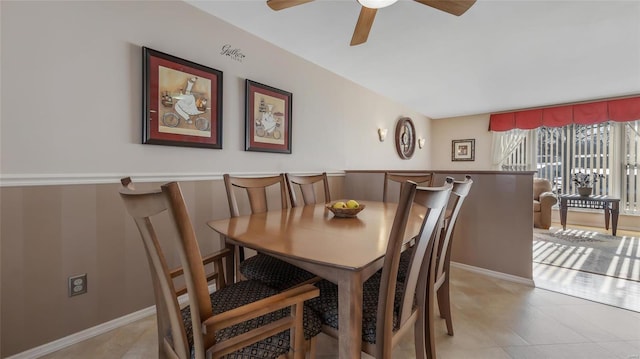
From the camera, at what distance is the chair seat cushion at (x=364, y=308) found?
3.15 feet

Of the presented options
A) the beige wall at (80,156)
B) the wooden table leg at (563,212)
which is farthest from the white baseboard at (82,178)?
the wooden table leg at (563,212)

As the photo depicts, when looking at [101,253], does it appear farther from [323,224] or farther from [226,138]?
[323,224]

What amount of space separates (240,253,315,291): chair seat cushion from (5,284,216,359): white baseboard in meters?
0.95

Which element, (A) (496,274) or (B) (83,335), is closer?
(B) (83,335)

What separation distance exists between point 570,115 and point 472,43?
3.71 m

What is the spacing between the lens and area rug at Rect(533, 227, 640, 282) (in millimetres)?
2770

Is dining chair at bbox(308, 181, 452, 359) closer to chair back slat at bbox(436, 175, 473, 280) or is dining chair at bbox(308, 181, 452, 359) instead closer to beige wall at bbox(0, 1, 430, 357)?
chair back slat at bbox(436, 175, 473, 280)

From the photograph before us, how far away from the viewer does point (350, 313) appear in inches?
32.6

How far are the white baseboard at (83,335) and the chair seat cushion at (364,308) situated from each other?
4.83ft

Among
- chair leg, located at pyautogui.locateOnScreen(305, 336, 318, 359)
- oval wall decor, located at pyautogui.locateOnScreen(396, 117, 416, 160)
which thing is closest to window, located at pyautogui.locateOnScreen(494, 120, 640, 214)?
oval wall decor, located at pyautogui.locateOnScreen(396, 117, 416, 160)

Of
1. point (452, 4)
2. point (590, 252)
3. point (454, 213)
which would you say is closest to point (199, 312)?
point (454, 213)

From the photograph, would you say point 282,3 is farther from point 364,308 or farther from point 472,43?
point 472,43

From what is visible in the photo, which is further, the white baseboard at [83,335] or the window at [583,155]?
the window at [583,155]

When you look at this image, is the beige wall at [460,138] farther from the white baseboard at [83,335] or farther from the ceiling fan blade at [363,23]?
the white baseboard at [83,335]
